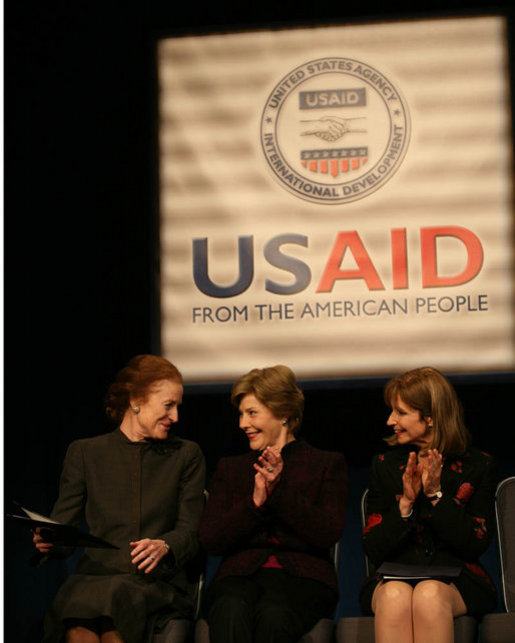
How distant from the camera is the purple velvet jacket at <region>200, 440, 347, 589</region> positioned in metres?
3.45

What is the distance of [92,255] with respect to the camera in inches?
190

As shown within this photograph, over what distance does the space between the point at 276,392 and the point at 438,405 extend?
619mm

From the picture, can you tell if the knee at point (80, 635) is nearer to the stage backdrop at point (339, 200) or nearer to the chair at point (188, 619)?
the chair at point (188, 619)

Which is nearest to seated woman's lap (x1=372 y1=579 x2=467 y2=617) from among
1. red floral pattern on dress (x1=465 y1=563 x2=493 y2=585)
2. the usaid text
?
red floral pattern on dress (x1=465 y1=563 x2=493 y2=585)

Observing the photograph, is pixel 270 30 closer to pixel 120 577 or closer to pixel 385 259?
pixel 385 259

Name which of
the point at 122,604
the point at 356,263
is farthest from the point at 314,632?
the point at 356,263

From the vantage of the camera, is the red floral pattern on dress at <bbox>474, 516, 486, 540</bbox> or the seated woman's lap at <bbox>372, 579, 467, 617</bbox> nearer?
the seated woman's lap at <bbox>372, 579, 467, 617</bbox>

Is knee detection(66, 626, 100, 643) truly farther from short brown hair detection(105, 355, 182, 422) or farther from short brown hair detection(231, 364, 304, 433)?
short brown hair detection(231, 364, 304, 433)

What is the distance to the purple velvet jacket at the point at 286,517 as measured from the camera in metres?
3.45

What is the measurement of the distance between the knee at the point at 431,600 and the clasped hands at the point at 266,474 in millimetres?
614

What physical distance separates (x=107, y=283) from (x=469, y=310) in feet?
5.87

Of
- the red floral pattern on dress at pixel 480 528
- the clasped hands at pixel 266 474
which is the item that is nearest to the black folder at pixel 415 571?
the red floral pattern on dress at pixel 480 528

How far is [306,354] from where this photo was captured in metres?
4.43

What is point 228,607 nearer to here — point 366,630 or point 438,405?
point 366,630
